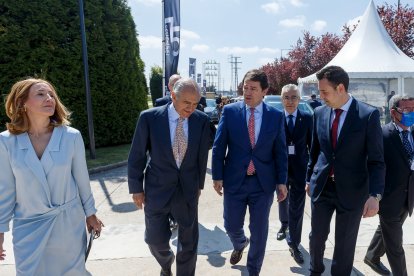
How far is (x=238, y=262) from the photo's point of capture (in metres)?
3.98

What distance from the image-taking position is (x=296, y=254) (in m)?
4.06

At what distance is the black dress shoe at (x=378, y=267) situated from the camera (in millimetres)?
3693

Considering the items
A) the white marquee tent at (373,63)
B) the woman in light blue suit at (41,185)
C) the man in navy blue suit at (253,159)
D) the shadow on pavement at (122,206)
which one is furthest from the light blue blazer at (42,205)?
the white marquee tent at (373,63)

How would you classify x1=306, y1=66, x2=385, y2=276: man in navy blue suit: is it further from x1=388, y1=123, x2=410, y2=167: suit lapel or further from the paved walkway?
the paved walkway

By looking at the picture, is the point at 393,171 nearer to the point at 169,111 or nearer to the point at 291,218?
the point at 291,218

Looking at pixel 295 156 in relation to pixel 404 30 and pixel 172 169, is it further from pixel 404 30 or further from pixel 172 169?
pixel 404 30

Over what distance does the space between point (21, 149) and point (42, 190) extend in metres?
0.30

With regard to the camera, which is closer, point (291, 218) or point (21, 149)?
point (21, 149)

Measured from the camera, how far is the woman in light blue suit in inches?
95.0

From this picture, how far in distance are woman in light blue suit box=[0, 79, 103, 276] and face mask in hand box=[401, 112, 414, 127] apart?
2.68 metres

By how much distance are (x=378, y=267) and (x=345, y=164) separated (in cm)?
136

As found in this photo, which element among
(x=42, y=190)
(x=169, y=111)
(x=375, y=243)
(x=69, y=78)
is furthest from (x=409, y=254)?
(x=69, y=78)

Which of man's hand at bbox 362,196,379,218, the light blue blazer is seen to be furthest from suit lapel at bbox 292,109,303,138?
the light blue blazer

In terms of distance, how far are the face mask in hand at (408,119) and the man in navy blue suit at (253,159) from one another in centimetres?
106
